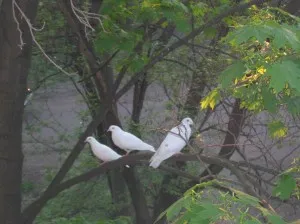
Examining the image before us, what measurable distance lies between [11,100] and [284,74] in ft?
10.8

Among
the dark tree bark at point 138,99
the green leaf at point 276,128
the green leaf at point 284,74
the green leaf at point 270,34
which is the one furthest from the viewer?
the dark tree bark at point 138,99

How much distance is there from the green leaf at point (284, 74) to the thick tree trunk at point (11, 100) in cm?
285

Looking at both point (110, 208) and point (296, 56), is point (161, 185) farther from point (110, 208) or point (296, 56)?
point (296, 56)

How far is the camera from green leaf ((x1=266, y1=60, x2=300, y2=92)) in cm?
290

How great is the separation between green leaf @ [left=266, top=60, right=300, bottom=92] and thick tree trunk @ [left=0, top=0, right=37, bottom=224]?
285cm

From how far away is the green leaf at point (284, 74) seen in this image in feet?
9.53

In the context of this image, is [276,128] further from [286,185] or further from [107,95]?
[107,95]

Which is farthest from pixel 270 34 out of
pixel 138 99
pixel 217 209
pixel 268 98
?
pixel 138 99

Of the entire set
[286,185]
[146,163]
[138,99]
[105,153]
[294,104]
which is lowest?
[286,185]

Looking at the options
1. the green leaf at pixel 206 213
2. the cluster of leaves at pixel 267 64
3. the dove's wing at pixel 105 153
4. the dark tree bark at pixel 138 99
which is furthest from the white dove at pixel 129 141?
the green leaf at pixel 206 213

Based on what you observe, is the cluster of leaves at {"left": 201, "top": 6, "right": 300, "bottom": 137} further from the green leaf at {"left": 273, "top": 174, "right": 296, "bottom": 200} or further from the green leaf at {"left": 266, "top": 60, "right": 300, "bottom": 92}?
the green leaf at {"left": 273, "top": 174, "right": 296, "bottom": 200}

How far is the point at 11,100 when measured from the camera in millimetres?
5695

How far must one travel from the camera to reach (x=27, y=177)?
1155 cm

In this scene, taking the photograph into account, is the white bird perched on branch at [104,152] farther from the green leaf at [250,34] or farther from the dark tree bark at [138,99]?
the green leaf at [250,34]
